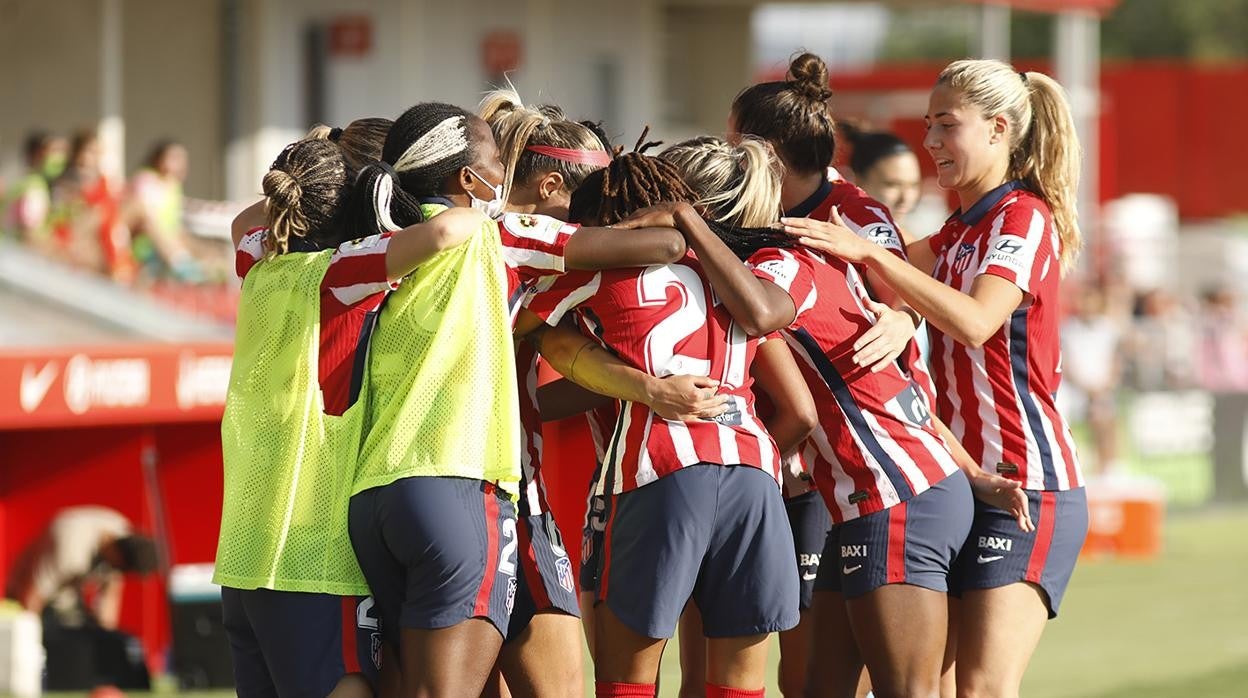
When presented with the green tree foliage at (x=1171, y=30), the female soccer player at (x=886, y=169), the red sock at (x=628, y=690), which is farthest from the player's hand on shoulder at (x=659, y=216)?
the green tree foliage at (x=1171, y=30)

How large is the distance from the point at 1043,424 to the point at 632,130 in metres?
14.6

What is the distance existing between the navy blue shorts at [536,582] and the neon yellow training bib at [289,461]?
44 centimetres

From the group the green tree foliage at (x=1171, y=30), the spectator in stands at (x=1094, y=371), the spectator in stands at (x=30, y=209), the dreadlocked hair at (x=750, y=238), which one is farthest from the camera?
the green tree foliage at (x=1171, y=30)

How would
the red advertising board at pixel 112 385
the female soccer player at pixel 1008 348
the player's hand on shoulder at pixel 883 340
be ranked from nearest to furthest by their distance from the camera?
1. the player's hand on shoulder at pixel 883 340
2. the female soccer player at pixel 1008 348
3. the red advertising board at pixel 112 385

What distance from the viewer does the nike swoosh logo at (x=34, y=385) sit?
8.52m

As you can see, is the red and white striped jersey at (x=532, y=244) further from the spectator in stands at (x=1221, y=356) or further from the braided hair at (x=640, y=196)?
the spectator in stands at (x=1221, y=356)

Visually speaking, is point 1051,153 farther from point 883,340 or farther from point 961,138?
point 883,340

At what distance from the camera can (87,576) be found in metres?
8.66

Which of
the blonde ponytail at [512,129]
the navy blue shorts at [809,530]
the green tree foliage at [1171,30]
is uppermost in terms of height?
the green tree foliage at [1171,30]

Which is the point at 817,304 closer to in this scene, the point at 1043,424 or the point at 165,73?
the point at 1043,424

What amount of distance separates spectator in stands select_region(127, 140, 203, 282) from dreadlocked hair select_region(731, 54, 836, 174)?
7.39 m

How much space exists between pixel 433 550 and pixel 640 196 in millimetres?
952

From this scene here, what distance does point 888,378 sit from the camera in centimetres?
443

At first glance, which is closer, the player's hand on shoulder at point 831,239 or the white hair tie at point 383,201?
the white hair tie at point 383,201
